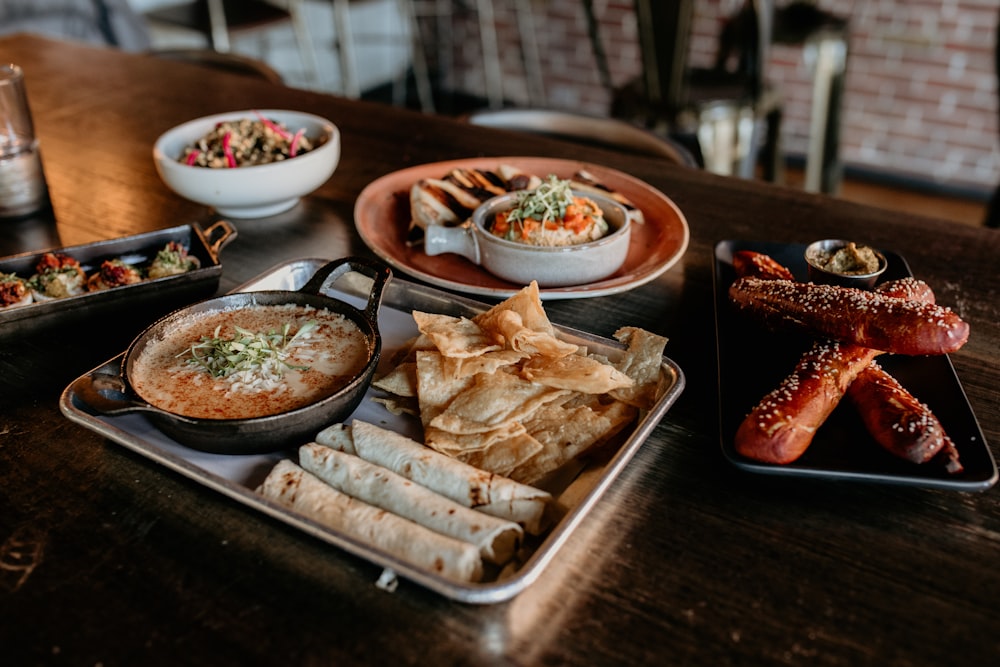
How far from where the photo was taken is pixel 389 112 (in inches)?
94.7

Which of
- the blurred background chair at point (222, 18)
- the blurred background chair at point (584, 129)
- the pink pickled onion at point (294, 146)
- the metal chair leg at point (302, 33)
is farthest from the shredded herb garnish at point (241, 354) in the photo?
the metal chair leg at point (302, 33)

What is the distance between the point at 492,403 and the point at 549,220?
50 centimetres

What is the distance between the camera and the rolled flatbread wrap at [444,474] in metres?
0.88

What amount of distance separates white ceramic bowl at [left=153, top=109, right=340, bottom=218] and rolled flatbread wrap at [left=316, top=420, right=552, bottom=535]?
82cm

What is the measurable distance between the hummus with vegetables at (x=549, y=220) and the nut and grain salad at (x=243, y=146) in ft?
1.85

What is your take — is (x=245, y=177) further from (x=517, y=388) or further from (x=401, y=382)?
(x=517, y=388)

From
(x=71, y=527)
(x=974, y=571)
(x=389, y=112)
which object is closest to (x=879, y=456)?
(x=974, y=571)

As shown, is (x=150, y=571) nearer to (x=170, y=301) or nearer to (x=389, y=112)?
(x=170, y=301)

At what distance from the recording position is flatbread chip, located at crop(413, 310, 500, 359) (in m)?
1.07

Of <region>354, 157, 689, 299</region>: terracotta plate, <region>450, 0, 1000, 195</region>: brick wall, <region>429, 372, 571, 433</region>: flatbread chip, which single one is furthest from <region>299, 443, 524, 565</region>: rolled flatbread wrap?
<region>450, 0, 1000, 195</region>: brick wall

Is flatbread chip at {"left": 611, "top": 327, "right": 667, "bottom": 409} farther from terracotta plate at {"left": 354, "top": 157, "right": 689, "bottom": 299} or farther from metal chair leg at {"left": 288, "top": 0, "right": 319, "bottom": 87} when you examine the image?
metal chair leg at {"left": 288, "top": 0, "right": 319, "bottom": 87}

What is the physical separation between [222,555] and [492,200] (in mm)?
865

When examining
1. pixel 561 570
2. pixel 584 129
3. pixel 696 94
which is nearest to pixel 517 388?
pixel 561 570

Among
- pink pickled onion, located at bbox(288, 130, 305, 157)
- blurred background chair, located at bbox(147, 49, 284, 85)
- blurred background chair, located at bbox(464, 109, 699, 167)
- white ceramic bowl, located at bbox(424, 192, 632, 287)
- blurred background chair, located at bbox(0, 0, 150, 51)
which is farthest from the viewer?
blurred background chair, located at bbox(0, 0, 150, 51)
